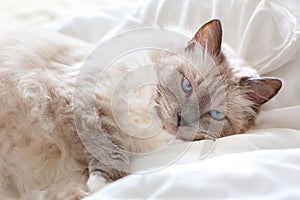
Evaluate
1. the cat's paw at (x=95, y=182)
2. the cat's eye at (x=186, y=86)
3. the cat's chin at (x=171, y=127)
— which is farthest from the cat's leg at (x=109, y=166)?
the cat's eye at (x=186, y=86)

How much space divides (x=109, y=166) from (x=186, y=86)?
30 cm

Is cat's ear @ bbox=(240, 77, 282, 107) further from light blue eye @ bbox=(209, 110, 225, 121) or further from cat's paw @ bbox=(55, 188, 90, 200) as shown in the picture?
Result: cat's paw @ bbox=(55, 188, 90, 200)

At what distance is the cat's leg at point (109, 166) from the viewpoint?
1.12 m

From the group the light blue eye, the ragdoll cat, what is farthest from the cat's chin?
the light blue eye

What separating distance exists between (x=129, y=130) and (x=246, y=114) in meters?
0.33

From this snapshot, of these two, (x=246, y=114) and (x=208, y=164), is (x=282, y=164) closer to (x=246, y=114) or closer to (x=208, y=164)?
(x=208, y=164)

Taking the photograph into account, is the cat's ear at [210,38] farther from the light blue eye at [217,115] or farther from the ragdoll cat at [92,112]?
the light blue eye at [217,115]

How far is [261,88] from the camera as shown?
3.99ft

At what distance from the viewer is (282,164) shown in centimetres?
99

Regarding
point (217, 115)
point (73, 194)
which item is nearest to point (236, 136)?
point (217, 115)

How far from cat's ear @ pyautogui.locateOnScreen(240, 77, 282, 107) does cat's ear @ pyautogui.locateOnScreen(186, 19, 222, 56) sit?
0.38 ft

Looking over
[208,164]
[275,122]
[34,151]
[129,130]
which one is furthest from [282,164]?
[34,151]

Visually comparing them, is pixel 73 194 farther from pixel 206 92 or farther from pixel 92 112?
pixel 206 92

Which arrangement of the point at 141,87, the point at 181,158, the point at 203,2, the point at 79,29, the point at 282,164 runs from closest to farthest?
the point at 282,164 → the point at 181,158 → the point at 141,87 → the point at 203,2 → the point at 79,29
